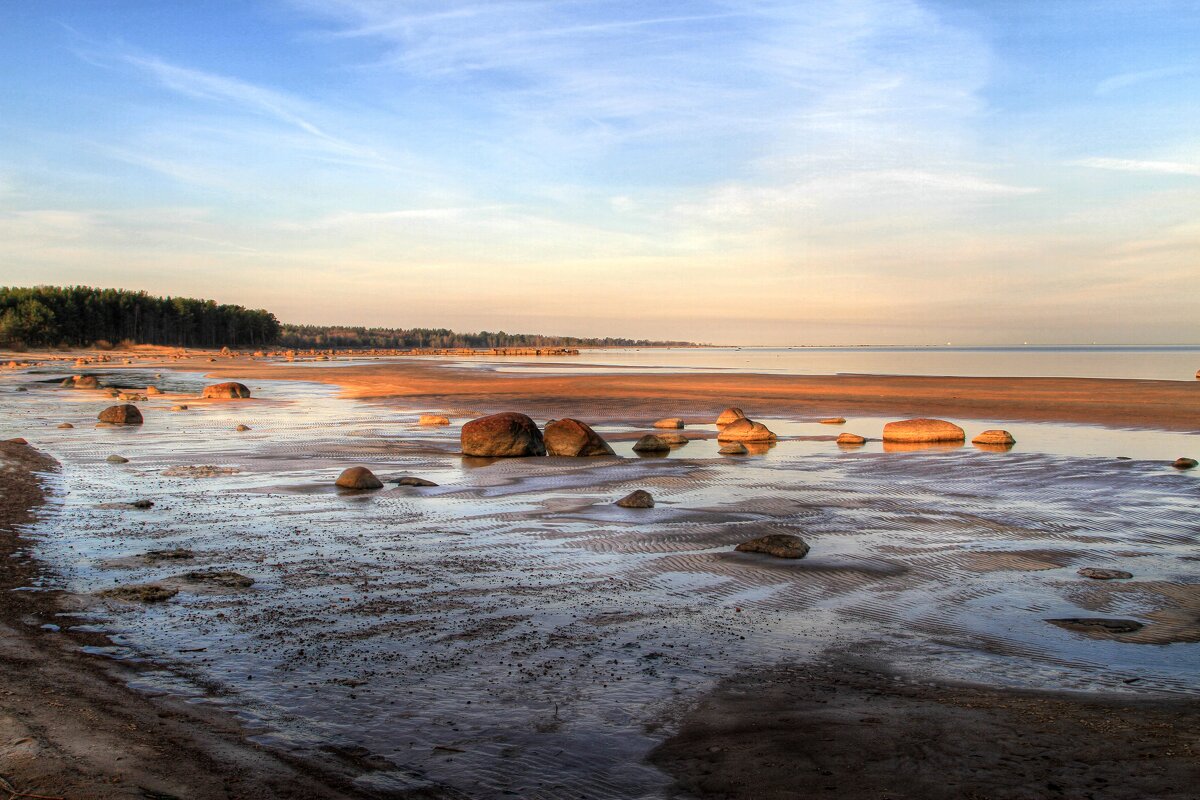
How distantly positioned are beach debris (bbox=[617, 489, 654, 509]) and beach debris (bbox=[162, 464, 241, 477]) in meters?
7.99

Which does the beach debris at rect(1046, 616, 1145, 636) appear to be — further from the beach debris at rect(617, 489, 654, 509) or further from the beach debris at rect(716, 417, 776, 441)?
the beach debris at rect(716, 417, 776, 441)

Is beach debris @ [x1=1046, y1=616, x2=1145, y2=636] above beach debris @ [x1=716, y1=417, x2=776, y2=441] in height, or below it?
below

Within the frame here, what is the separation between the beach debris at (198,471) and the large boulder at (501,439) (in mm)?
5143

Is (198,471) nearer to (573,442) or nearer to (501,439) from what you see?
(501,439)

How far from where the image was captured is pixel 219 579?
28.8 ft

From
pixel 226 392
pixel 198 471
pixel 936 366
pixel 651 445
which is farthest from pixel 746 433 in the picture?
pixel 936 366

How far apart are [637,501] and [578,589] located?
478cm

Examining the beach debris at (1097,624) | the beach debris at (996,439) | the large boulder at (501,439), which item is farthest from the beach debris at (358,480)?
the beach debris at (996,439)

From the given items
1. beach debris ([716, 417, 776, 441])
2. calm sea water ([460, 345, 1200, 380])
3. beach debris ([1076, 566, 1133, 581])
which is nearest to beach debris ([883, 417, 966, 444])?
beach debris ([716, 417, 776, 441])

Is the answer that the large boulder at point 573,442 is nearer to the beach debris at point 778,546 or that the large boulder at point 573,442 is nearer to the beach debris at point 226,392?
the beach debris at point 778,546

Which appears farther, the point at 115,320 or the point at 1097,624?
the point at 115,320

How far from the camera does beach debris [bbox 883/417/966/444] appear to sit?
74.0 ft

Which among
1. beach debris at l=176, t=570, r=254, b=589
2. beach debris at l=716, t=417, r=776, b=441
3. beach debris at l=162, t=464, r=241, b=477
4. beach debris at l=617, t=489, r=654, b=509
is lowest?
beach debris at l=162, t=464, r=241, b=477

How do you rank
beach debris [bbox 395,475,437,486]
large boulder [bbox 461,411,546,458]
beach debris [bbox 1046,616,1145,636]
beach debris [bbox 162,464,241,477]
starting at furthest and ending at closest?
1. large boulder [bbox 461,411,546,458]
2. beach debris [bbox 162,464,241,477]
3. beach debris [bbox 395,475,437,486]
4. beach debris [bbox 1046,616,1145,636]
